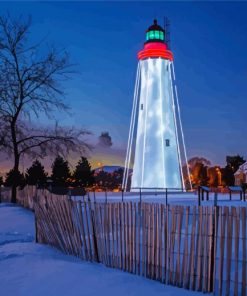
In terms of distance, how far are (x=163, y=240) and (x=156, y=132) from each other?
2860 centimetres

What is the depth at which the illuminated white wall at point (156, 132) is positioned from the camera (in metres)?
36.1

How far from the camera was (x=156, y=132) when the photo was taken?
1432 inches

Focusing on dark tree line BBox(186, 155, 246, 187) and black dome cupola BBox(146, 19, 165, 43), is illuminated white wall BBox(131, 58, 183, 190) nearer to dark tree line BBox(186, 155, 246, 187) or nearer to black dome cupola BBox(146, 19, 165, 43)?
black dome cupola BBox(146, 19, 165, 43)

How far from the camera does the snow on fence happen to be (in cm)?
677

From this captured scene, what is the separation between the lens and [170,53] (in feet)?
123

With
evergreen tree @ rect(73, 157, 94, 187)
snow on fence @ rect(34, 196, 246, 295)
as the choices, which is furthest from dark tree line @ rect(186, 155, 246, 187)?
snow on fence @ rect(34, 196, 246, 295)

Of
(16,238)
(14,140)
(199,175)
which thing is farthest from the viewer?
(199,175)

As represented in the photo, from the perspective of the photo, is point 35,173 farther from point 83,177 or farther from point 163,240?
point 163,240

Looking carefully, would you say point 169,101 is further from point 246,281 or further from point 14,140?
point 246,281

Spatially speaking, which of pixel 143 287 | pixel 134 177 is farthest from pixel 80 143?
pixel 143 287

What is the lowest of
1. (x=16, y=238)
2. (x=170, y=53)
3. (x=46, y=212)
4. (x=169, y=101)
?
(x=16, y=238)

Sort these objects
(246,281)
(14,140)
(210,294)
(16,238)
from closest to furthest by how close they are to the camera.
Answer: (246,281) < (210,294) < (16,238) < (14,140)

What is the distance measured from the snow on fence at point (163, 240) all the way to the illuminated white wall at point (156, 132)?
81.8ft

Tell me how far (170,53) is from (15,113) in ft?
52.2
